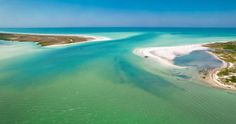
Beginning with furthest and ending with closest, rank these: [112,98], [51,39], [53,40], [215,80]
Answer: [51,39] → [53,40] → [215,80] → [112,98]

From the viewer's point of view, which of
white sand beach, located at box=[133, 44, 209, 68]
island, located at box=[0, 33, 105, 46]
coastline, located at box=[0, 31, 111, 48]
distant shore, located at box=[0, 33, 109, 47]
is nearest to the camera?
white sand beach, located at box=[133, 44, 209, 68]

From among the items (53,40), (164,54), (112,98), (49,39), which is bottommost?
(112,98)

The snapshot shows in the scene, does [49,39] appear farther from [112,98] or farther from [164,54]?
[112,98]

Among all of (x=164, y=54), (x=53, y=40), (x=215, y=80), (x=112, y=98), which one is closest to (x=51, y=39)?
(x=53, y=40)

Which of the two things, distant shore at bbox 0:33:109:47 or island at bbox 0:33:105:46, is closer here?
distant shore at bbox 0:33:109:47

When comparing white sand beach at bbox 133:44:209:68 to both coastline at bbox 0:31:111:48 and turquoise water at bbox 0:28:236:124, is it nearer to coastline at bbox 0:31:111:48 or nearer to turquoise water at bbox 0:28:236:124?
turquoise water at bbox 0:28:236:124

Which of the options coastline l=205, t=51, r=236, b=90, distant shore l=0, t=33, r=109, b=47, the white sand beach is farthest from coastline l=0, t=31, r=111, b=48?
coastline l=205, t=51, r=236, b=90

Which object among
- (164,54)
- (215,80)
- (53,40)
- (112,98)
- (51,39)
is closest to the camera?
(112,98)

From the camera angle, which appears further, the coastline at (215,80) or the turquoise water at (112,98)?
the coastline at (215,80)

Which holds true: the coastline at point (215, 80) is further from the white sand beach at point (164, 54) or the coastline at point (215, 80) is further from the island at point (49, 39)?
the island at point (49, 39)

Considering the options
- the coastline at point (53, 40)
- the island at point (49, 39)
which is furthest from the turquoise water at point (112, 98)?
the island at point (49, 39)

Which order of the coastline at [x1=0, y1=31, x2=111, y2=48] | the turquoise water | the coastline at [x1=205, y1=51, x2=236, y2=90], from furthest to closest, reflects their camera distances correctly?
the coastline at [x1=0, y1=31, x2=111, y2=48] < the coastline at [x1=205, y1=51, x2=236, y2=90] < the turquoise water

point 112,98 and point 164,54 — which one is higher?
point 164,54
